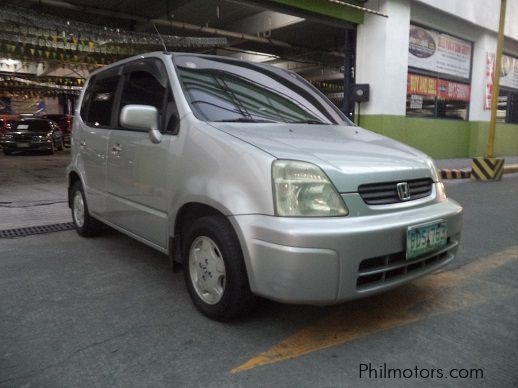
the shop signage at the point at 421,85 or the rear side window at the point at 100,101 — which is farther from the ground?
the shop signage at the point at 421,85

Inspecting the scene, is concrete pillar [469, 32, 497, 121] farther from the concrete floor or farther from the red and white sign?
the concrete floor

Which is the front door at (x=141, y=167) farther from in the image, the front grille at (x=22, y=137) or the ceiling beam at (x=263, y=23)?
the front grille at (x=22, y=137)

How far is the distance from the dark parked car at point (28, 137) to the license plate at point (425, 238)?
51.1ft

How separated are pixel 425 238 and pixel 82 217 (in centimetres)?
342

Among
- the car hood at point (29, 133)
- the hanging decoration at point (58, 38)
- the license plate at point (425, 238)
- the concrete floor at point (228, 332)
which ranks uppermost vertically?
the hanging decoration at point (58, 38)

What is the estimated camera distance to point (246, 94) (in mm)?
3195

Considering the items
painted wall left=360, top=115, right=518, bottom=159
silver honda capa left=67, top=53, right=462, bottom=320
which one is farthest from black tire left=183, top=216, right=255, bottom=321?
painted wall left=360, top=115, right=518, bottom=159

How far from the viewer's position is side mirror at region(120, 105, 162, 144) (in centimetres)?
288

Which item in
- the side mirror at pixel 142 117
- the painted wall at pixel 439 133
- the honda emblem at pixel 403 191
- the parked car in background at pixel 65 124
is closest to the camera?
the honda emblem at pixel 403 191

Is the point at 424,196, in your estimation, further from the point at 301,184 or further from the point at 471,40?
the point at 471,40

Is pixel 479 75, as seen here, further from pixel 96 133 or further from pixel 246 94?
pixel 96 133

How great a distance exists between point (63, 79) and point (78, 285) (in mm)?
21201

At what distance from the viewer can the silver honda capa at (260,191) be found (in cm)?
224

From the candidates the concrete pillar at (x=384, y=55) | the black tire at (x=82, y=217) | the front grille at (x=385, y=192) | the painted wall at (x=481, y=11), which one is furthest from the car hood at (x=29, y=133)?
the front grille at (x=385, y=192)
